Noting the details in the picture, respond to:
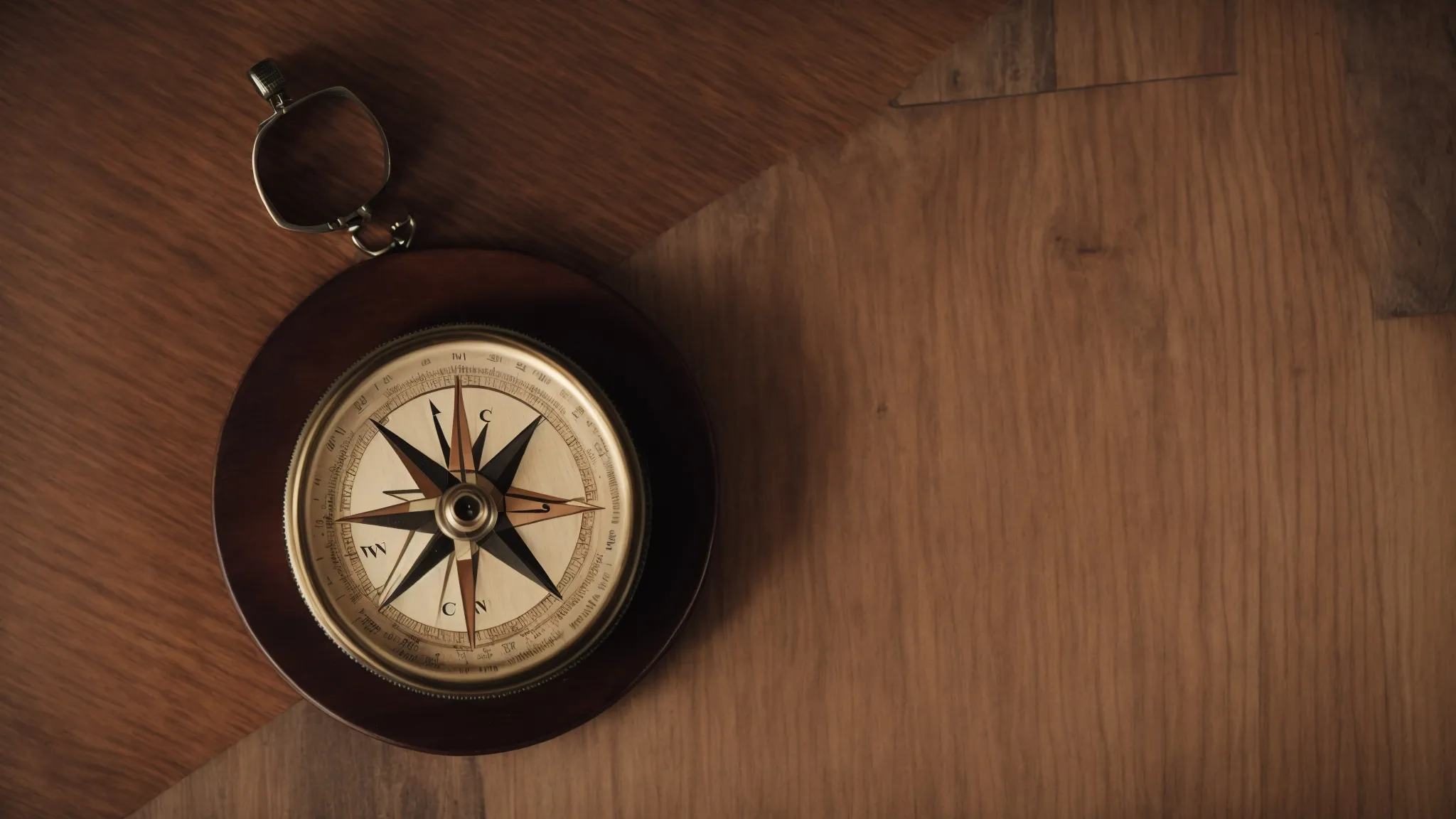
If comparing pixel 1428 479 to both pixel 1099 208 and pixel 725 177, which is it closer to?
pixel 1099 208

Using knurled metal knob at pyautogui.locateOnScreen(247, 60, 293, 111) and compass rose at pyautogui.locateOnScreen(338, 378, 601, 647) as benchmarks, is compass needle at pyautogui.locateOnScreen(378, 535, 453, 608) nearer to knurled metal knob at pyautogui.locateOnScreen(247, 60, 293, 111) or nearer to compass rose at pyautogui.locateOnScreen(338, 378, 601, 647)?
compass rose at pyautogui.locateOnScreen(338, 378, 601, 647)

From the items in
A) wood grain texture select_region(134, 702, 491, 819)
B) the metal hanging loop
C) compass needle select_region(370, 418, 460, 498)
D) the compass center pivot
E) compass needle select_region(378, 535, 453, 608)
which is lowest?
wood grain texture select_region(134, 702, 491, 819)

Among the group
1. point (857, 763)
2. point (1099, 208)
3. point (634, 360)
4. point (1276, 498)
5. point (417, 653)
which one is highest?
point (1099, 208)

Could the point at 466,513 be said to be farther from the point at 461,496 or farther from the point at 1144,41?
the point at 1144,41

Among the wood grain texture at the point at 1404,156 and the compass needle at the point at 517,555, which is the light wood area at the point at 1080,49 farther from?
the compass needle at the point at 517,555

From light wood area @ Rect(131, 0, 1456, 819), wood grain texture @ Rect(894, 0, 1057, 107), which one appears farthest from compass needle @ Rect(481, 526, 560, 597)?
wood grain texture @ Rect(894, 0, 1057, 107)

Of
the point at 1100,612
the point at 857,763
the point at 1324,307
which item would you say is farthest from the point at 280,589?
the point at 1324,307
